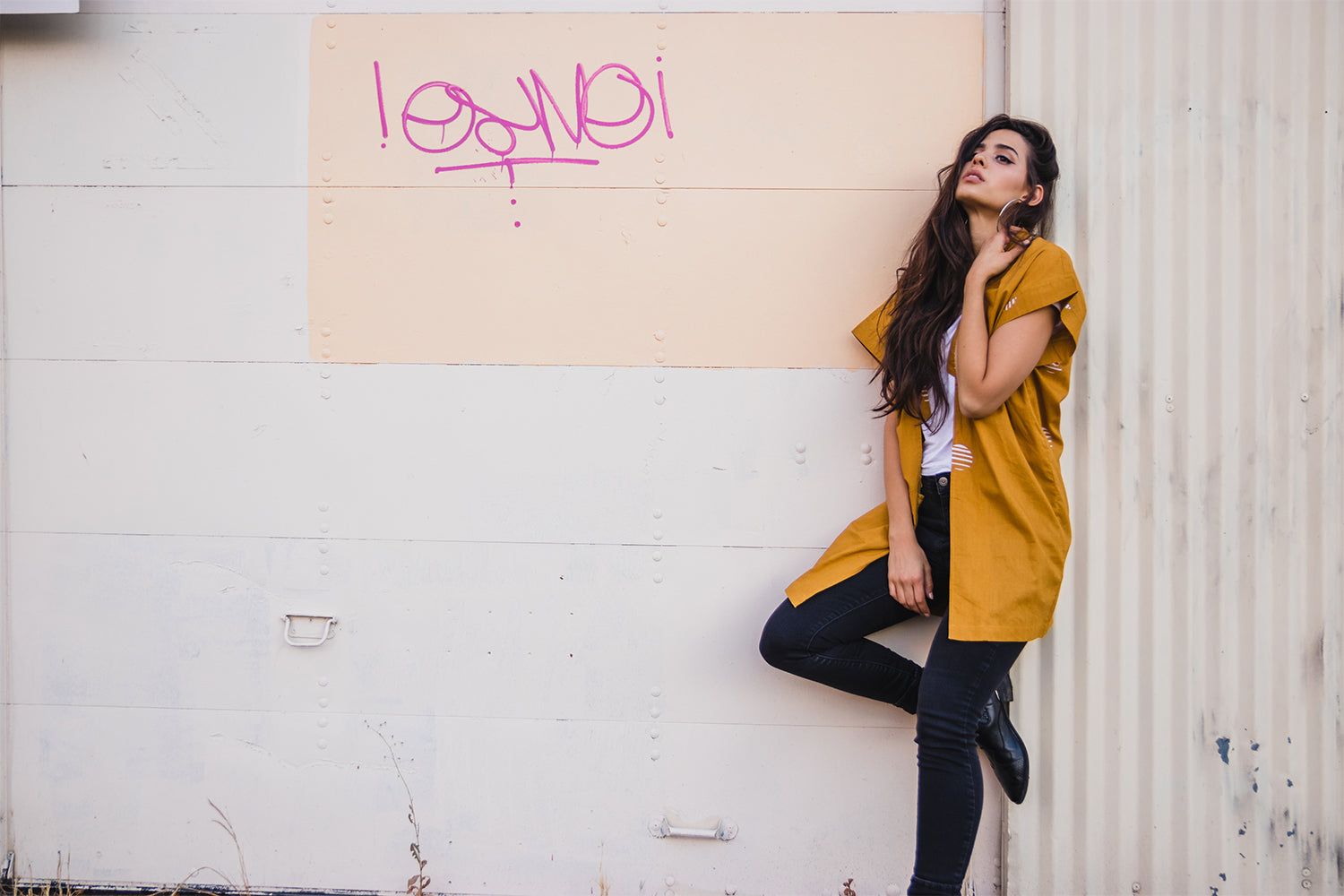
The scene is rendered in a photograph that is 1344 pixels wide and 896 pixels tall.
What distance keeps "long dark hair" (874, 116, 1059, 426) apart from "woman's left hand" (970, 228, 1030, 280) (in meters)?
0.06

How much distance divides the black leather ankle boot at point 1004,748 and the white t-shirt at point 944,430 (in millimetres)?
575

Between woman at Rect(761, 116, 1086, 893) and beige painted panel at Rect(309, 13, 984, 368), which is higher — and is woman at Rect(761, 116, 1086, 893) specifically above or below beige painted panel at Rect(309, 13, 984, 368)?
below

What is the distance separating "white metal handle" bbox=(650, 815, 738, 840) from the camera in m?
2.13

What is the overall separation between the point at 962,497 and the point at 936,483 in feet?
0.34

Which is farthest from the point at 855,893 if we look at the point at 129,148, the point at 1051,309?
the point at 129,148

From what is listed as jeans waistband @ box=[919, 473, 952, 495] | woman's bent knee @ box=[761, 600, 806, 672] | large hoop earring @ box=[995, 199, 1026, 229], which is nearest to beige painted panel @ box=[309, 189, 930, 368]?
large hoop earring @ box=[995, 199, 1026, 229]

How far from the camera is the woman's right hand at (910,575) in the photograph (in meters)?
1.86

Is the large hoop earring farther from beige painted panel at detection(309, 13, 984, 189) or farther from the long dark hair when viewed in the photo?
beige painted panel at detection(309, 13, 984, 189)

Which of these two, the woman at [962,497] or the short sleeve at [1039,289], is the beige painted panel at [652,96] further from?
the short sleeve at [1039,289]

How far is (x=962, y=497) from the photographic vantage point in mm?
1780

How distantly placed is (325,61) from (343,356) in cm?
79

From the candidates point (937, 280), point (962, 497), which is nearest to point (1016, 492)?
point (962, 497)

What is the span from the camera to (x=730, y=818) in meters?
2.15

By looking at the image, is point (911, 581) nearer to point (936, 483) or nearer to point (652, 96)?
point (936, 483)
